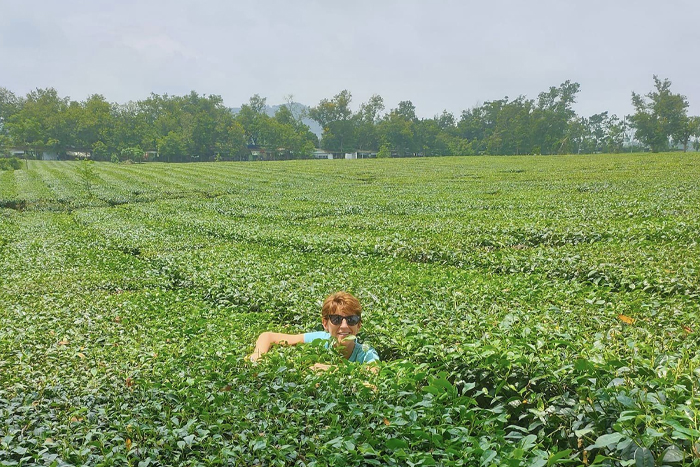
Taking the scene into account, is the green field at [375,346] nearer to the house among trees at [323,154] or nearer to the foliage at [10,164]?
the foliage at [10,164]

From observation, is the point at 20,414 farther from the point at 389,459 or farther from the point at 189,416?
the point at 389,459

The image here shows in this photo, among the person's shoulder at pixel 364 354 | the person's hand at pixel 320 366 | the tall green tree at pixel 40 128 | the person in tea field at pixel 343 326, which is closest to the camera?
the person's hand at pixel 320 366

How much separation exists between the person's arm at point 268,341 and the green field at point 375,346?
8.5 inches

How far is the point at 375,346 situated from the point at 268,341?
1403mm

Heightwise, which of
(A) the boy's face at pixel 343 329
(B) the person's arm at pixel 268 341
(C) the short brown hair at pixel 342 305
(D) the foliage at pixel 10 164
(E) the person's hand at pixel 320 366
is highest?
(D) the foliage at pixel 10 164

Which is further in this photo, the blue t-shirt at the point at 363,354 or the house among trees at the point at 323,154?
the house among trees at the point at 323,154

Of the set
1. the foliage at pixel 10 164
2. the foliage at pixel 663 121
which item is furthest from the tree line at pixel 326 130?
the foliage at pixel 10 164

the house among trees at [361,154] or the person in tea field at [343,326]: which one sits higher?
the house among trees at [361,154]

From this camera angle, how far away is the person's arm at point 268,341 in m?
5.51

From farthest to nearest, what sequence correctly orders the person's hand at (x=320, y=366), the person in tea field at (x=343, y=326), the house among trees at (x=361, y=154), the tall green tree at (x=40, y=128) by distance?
the house among trees at (x=361, y=154), the tall green tree at (x=40, y=128), the person in tea field at (x=343, y=326), the person's hand at (x=320, y=366)

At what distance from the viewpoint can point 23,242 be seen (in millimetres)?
16016

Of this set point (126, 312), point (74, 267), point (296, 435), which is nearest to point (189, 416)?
point (296, 435)

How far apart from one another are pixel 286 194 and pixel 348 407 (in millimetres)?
28506

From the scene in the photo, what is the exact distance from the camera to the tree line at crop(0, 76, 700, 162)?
100 metres
